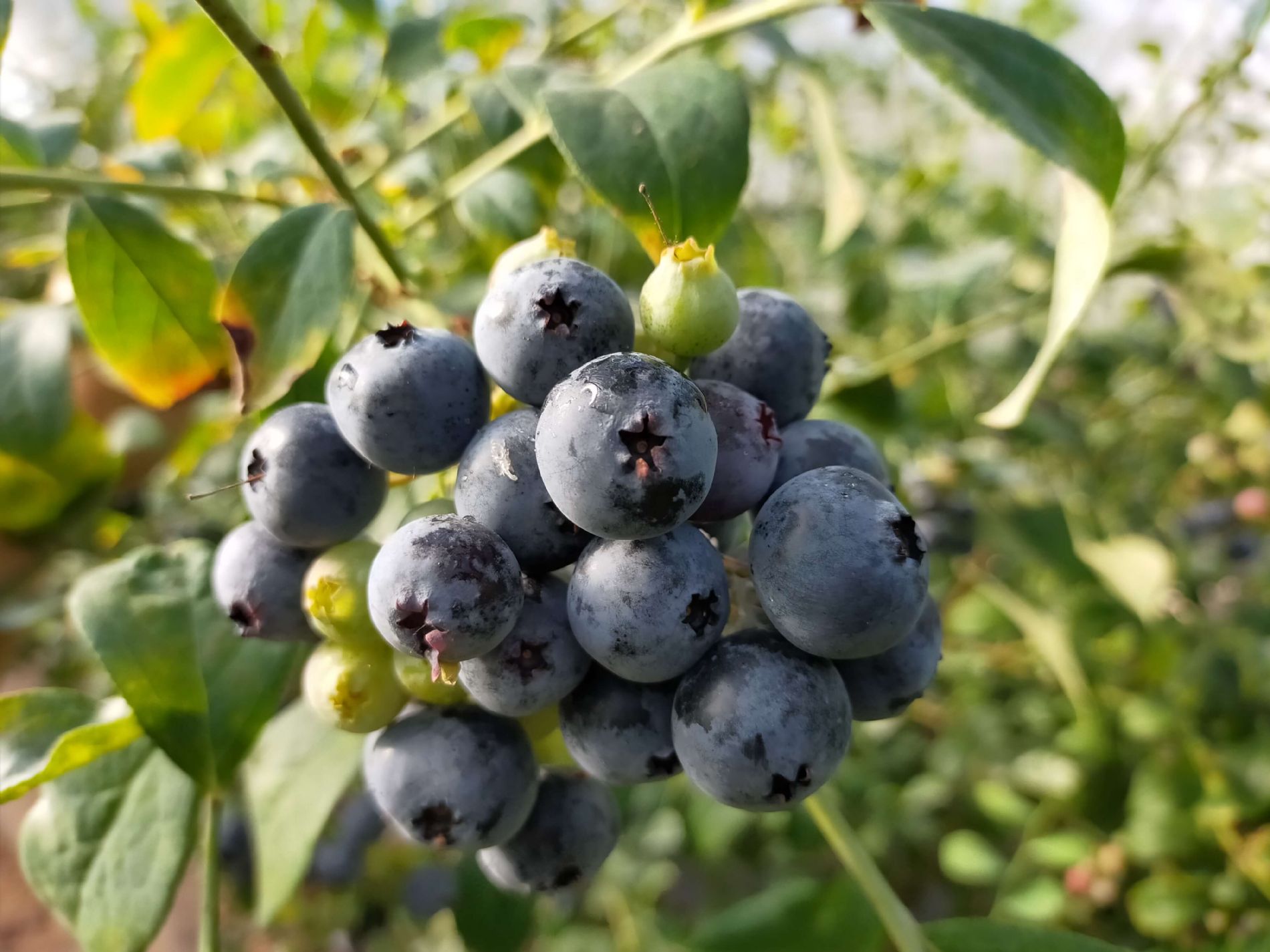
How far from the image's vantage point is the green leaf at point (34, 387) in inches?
34.1

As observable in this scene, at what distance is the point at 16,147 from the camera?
0.72 meters

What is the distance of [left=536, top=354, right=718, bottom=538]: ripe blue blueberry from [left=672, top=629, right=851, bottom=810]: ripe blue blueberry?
11 centimetres

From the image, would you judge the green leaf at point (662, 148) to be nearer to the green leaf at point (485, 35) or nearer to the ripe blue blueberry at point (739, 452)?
the ripe blue blueberry at point (739, 452)

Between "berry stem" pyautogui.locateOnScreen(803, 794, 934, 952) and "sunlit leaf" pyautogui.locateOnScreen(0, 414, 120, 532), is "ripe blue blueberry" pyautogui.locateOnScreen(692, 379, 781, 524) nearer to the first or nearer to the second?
"berry stem" pyautogui.locateOnScreen(803, 794, 934, 952)

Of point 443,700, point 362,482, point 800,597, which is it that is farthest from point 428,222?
point 800,597

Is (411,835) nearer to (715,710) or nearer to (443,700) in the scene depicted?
(443,700)

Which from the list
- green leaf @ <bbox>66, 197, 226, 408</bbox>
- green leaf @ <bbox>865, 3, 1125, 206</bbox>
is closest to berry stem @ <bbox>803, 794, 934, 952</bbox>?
green leaf @ <bbox>865, 3, 1125, 206</bbox>

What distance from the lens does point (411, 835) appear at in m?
0.61

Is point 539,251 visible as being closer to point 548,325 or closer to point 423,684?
point 548,325

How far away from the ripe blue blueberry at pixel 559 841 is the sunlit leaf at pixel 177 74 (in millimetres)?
991

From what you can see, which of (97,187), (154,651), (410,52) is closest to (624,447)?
(154,651)

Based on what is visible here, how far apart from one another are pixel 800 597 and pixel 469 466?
216 millimetres

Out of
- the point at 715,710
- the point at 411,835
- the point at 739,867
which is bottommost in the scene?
the point at 739,867

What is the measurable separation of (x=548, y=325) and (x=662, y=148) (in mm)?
173
